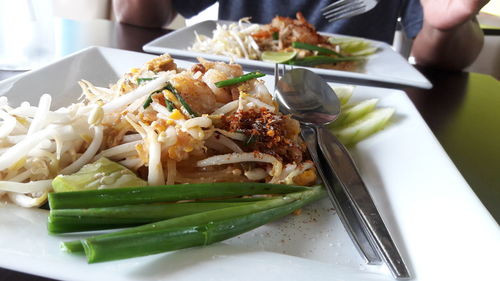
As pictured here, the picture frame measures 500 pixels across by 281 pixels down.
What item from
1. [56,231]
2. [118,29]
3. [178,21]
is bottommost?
[178,21]

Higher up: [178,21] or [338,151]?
[338,151]

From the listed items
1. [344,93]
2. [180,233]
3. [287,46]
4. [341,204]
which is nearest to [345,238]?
[341,204]

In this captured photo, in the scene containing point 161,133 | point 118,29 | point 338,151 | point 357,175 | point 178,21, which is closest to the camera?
point 161,133

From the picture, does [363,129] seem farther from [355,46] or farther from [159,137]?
[355,46]

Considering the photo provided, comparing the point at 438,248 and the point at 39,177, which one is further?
the point at 39,177

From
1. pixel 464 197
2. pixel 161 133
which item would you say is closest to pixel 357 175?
pixel 464 197

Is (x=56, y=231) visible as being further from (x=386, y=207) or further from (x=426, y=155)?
(x=426, y=155)

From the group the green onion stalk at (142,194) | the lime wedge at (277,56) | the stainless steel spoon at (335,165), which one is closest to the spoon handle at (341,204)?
the stainless steel spoon at (335,165)

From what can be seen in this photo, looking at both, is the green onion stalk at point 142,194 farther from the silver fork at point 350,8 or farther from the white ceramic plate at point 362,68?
the silver fork at point 350,8
